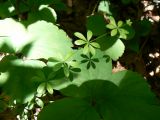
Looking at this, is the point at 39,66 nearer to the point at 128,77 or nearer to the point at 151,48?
the point at 128,77

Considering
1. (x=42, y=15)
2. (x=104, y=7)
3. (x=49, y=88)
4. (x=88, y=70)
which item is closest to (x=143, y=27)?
(x=104, y=7)

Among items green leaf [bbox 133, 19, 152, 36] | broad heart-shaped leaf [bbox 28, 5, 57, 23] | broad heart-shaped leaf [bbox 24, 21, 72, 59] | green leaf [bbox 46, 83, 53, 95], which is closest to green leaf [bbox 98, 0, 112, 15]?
green leaf [bbox 133, 19, 152, 36]

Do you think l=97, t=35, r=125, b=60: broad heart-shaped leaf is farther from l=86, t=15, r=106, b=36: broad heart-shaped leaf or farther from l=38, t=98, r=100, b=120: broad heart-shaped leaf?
A: l=38, t=98, r=100, b=120: broad heart-shaped leaf

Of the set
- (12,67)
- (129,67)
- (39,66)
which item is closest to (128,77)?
(39,66)

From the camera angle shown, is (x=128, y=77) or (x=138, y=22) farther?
(x=138, y=22)

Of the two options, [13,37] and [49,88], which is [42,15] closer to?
[13,37]

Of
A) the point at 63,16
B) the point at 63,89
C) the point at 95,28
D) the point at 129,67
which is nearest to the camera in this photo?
the point at 63,89
